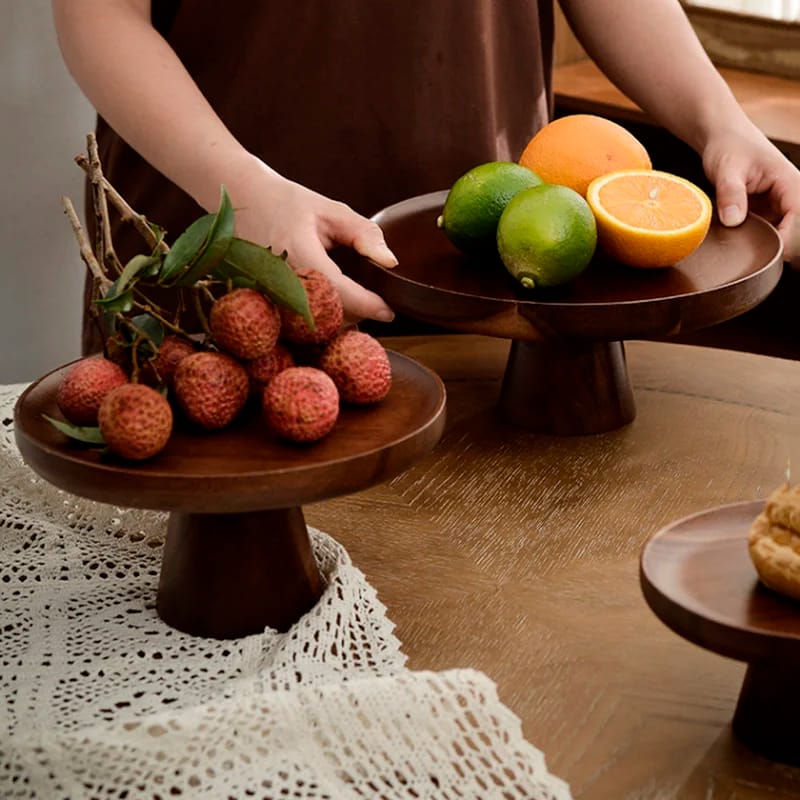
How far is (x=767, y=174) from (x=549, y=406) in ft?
1.31

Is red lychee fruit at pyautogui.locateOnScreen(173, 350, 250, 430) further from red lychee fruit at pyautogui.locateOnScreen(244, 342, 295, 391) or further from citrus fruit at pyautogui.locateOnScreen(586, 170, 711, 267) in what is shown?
citrus fruit at pyautogui.locateOnScreen(586, 170, 711, 267)

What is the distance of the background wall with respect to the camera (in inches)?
100

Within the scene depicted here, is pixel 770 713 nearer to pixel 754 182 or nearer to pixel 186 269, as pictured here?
pixel 186 269

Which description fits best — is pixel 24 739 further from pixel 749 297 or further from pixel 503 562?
pixel 749 297

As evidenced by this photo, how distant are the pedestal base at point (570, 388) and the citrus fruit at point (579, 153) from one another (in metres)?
0.16

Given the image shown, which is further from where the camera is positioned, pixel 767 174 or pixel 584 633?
pixel 767 174

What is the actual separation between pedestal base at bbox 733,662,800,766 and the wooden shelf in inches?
70.4

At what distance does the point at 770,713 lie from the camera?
2.97ft

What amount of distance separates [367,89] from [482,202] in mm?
429

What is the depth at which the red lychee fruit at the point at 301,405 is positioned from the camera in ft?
3.20

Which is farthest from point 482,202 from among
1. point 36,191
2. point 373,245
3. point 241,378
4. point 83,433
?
point 36,191

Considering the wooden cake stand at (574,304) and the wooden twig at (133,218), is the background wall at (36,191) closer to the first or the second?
the wooden cake stand at (574,304)

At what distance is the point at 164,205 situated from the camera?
5.90ft

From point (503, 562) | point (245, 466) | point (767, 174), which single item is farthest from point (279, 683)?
point (767, 174)
